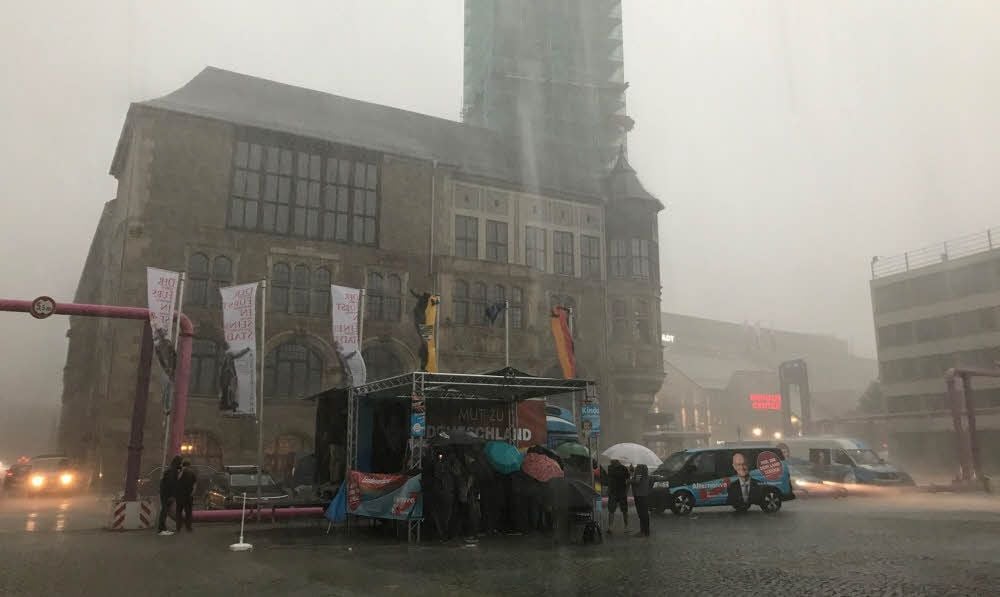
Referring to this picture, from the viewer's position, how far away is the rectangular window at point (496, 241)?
137 ft

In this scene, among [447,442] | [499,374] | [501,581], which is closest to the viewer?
[501,581]

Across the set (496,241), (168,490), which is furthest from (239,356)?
(496,241)

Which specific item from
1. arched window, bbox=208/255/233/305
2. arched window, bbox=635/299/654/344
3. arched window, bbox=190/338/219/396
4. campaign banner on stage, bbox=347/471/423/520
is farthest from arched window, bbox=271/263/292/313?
arched window, bbox=635/299/654/344

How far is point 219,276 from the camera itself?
110 ft

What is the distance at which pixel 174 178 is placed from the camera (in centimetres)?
3344

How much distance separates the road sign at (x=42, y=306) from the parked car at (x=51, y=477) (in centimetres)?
1492

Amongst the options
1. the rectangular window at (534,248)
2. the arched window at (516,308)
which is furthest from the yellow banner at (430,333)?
the rectangular window at (534,248)

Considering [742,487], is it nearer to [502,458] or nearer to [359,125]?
[502,458]

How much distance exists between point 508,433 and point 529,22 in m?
43.7

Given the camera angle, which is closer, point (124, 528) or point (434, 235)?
point (124, 528)

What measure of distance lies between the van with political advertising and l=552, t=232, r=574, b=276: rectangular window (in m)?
22.7

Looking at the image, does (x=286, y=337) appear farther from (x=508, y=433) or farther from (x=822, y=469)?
(x=822, y=469)

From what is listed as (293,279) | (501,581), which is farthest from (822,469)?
(501,581)

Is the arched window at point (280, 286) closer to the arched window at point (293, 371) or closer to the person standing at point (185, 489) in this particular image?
the arched window at point (293, 371)
